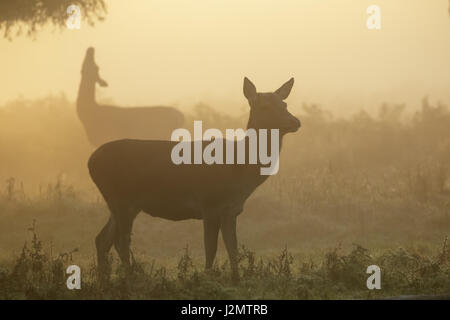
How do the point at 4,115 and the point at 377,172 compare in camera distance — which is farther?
the point at 4,115

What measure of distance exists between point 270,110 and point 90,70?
419 inches

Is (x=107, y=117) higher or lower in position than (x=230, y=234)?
higher

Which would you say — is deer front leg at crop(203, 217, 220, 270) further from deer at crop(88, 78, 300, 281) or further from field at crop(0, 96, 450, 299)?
field at crop(0, 96, 450, 299)

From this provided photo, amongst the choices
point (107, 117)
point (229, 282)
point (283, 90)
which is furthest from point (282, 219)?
point (229, 282)

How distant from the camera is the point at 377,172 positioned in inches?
958

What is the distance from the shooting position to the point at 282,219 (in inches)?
770

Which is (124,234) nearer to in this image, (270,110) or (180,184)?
(180,184)

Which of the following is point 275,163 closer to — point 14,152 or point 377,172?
point 377,172

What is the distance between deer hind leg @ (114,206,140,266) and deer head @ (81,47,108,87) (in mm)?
9497

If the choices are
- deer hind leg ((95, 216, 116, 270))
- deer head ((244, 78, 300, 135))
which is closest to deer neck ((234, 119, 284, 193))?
deer head ((244, 78, 300, 135))

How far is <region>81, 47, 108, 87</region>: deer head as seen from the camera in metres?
22.4

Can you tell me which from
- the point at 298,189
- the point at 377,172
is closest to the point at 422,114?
the point at 377,172
